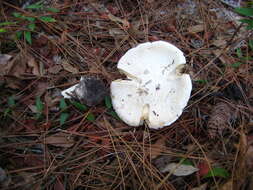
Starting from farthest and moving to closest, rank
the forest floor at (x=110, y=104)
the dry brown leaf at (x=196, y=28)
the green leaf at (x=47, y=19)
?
the dry brown leaf at (x=196, y=28) → the green leaf at (x=47, y=19) → the forest floor at (x=110, y=104)

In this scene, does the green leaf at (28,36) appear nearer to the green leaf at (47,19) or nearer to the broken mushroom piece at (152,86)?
the green leaf at (47,19)

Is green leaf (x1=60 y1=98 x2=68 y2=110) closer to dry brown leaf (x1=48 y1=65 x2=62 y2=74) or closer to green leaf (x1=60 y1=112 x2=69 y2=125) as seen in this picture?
green leaf (x1=60 y1=112 x2=69 y2=125)

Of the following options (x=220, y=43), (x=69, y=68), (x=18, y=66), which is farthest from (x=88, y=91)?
(x=220, y=43)

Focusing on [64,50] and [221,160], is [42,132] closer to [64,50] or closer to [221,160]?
[64,50]

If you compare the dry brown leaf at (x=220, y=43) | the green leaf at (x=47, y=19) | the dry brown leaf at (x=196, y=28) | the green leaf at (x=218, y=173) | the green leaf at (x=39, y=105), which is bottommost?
the green leaf at (x=218, y=173)

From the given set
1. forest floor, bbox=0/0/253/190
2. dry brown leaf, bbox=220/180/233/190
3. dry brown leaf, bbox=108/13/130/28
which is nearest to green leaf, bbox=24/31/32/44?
forest floor, bbox=0/0/253/190

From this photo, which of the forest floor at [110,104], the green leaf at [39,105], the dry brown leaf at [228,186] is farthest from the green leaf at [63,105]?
the dry brown leaf at [228,186]
